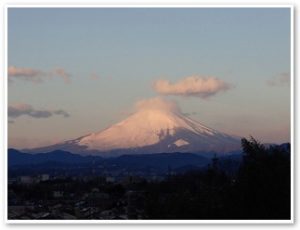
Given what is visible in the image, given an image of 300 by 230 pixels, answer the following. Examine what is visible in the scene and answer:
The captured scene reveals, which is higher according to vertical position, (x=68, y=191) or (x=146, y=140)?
(x=146, y=140)

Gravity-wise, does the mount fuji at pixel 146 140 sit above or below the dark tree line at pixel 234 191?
above

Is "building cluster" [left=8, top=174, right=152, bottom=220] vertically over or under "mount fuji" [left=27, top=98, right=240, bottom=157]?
under

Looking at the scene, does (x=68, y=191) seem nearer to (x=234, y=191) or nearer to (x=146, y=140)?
(x=146, y=140)

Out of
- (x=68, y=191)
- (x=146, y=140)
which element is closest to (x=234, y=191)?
(x=146, y=140)

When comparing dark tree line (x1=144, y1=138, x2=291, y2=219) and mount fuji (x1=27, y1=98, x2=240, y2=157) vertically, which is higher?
mount fuji (x1=27, y1=98, x2=240, y2=157)

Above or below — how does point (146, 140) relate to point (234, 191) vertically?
above

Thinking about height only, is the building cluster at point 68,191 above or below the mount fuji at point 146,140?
below
